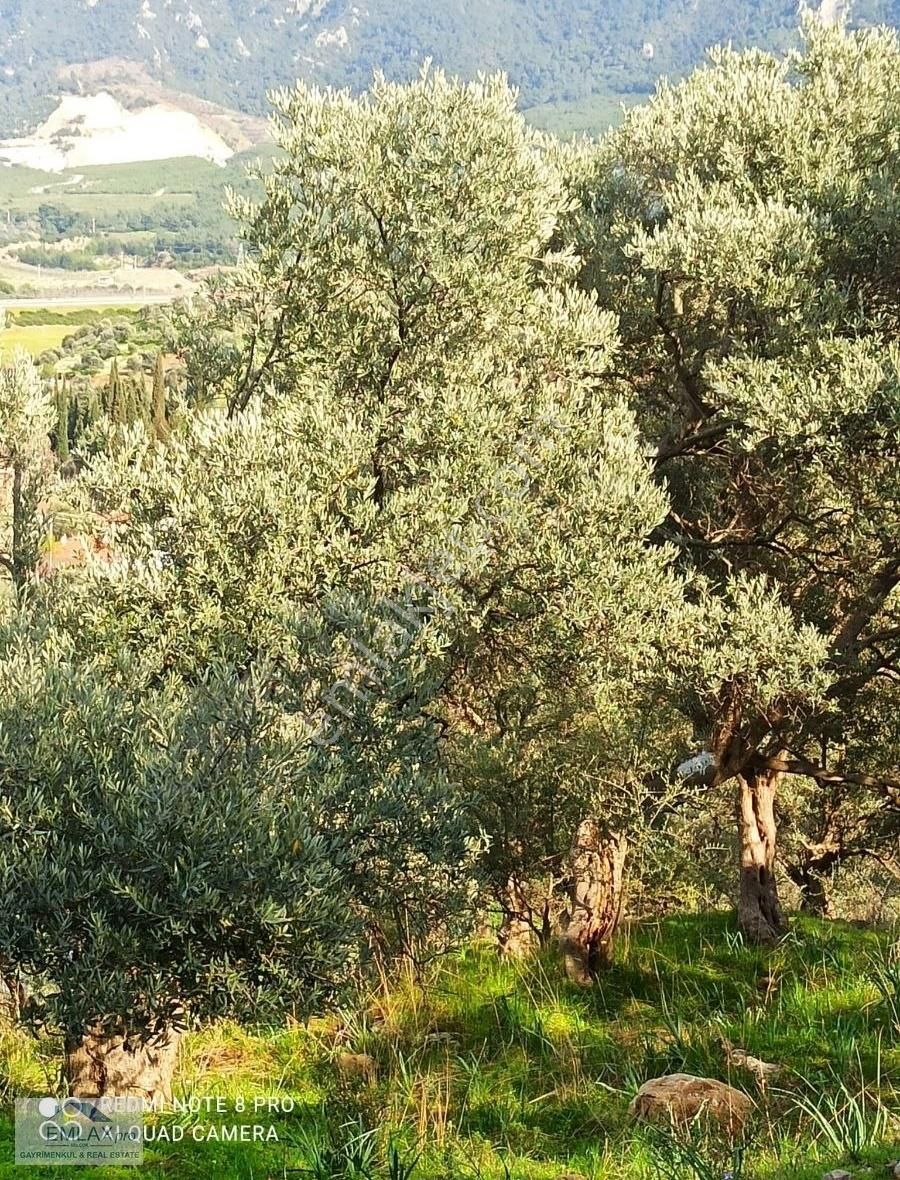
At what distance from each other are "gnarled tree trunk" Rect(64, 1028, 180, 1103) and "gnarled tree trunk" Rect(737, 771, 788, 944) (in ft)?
27.8

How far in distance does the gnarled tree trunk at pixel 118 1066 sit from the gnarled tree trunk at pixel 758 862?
8.48m

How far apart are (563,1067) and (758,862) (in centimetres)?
566

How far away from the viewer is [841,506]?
38.3 ft

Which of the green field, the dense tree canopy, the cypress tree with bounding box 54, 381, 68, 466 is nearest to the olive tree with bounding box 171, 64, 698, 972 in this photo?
the dense tree canopy

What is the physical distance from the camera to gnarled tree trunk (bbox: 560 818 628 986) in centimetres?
1322

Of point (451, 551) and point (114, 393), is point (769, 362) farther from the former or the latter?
point (114, 393)

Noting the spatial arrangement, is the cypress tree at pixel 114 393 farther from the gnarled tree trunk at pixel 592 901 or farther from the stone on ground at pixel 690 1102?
the stone on ground at pixel 690 1102

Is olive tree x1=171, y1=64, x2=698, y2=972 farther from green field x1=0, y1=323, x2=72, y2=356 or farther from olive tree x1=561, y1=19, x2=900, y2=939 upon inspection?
green field x1=0, y1=323, x2=72, y2=356

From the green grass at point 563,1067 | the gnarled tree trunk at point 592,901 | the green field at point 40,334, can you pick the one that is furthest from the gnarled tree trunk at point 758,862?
the green field at point 40,334

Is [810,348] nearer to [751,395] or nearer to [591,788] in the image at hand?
[751,395]

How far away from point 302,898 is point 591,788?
5.42 metres

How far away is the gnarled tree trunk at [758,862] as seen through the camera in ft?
47.5

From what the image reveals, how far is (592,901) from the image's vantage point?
43.6ft

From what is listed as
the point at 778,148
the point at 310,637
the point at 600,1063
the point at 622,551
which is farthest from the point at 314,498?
the point at 778,148
